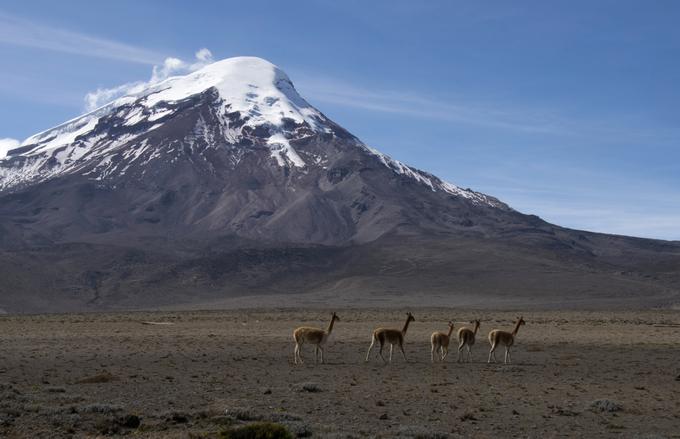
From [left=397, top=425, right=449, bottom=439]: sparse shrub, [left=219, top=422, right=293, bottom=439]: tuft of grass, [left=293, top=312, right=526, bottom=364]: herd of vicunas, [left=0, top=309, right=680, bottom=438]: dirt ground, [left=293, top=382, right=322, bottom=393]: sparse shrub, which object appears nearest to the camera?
[left=219, top=422, right=293, bottom=439]: tuft of grass

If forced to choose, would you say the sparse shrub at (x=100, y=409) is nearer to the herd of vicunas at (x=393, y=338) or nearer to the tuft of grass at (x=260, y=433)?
the tuft of grass at (x=260, y=433)

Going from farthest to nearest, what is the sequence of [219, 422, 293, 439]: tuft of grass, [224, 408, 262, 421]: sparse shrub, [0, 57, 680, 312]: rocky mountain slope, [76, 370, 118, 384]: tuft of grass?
[0, 57, 680, 312]: rocky mountain slope, [76, 370, 118, 384]: tuft of grass, [224, 408, 262, 421]: sparse shrub, [219, 422, 293, 439]: tuft of grass

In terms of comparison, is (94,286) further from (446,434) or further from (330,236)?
(446,434)

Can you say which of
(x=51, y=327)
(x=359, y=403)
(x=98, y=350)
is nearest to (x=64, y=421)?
(x=359, y=403)

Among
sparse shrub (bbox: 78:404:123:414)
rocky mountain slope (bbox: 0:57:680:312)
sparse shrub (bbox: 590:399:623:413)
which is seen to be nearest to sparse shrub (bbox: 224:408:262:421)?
sparse shrub (bbox: 78:404:123:414)

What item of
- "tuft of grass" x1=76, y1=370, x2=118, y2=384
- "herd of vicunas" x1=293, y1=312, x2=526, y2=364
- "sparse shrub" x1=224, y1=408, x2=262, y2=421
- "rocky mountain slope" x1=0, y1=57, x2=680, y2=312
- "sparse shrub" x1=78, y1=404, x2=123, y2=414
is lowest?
"tuft of grass" x1=76, y1=370, x2=118, y2=384

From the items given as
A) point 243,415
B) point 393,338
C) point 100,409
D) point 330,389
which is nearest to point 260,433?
point 243,415

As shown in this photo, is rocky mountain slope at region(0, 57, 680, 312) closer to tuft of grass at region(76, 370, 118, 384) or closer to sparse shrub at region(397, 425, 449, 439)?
tuft of grass at region(76, 370, 118, 384)
